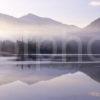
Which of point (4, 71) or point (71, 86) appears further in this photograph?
point (4, 71)

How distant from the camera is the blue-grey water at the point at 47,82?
362cm

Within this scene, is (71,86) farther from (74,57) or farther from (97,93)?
(74,57)

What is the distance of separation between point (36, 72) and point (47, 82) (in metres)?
0.68

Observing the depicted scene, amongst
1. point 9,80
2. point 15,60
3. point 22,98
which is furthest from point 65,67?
point 22,98

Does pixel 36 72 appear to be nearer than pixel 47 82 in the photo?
No

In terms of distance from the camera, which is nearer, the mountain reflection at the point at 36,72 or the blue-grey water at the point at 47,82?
the blue-grey water at the point at 47,82

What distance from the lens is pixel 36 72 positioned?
16.4ft

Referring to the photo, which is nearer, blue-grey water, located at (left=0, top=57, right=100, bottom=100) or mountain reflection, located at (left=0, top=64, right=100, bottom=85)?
blue-grey water, located at (left=0, top=57, right=100, bottom=100)

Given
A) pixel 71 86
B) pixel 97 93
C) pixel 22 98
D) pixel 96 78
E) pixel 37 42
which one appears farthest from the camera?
pixel 37 42

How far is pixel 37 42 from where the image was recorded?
5.57 meters

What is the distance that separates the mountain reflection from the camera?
177 inches

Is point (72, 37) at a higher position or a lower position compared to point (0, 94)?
higher

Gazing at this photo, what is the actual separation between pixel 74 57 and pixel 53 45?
1329 mm

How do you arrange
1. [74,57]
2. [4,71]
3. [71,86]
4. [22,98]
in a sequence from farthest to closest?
[74,57], [4,71], [71,86], [22,98]
